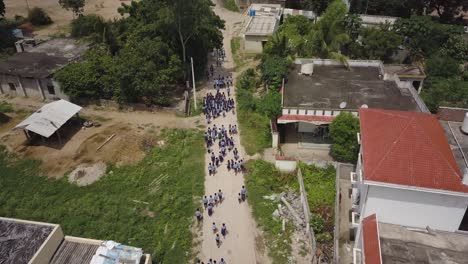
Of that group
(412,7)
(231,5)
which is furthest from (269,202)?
(231,5)

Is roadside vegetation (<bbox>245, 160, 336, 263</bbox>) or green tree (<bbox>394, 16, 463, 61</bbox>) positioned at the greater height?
green tree (<bbox>394, 16, 463, 61</bbox>)

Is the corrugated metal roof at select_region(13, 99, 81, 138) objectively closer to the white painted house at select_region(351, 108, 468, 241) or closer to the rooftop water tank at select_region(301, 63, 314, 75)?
the rooftop water tank at select_region(301, 63, 314, 75)

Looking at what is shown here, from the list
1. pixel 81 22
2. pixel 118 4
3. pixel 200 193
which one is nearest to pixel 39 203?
pixel 200 193

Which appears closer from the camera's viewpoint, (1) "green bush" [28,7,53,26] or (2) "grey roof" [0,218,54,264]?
(2) "grey roof" [0,218,54,264]

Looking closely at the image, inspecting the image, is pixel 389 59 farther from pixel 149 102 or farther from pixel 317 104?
pixel 149 102

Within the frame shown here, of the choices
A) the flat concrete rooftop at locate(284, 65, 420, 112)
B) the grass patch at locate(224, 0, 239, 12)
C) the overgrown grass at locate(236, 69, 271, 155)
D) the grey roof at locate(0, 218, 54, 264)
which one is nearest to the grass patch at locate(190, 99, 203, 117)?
the overgrown grass at locate(236, 69, 271, 155)

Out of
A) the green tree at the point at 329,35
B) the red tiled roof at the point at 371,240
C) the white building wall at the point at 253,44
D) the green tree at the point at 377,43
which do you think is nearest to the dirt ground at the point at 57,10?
the white building wall at the point at 253,44

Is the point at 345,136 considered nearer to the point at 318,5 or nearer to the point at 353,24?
the point at 353,24
